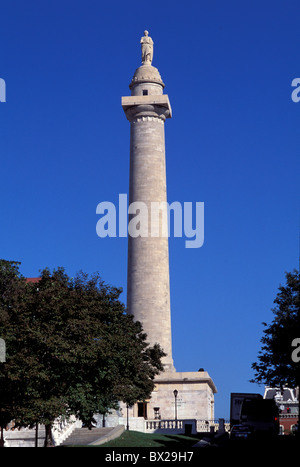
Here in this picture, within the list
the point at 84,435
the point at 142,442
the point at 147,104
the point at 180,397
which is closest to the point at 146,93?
the point at 147,104

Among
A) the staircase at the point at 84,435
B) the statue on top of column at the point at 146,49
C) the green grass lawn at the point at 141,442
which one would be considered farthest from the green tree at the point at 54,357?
the statue on top of column at the point at 146,49

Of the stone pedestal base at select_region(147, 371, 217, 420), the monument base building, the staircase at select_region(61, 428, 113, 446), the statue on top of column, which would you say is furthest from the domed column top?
the staircase at select_region(61, 428, 113, 446)

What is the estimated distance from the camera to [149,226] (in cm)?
8250

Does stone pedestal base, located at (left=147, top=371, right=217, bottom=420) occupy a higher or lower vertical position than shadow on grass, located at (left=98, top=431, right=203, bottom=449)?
higher

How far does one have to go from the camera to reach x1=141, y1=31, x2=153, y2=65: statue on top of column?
9112cm

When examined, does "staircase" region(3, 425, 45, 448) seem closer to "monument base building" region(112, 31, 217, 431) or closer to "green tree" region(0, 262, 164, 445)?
"green tree" region(0, 262, 164, 445)

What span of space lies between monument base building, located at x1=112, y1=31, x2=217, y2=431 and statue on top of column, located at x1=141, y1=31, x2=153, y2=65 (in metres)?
7.79

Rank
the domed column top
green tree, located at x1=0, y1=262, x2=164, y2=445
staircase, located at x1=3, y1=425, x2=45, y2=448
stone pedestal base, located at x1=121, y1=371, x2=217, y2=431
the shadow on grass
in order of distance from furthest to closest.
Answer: the domed column top, stone pedestal base, located at x1=121, y1=371, x2=217, y2=431, staircase, located at x1=3, y1=425, x2=45, y2=448, the shadow on grass, green tree, located at x1=0, y1=262, x2=164, y2=445

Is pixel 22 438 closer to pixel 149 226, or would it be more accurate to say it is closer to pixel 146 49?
pixel 149 226

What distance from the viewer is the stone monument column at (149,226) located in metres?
81.6

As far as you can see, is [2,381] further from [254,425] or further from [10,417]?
[254,425]

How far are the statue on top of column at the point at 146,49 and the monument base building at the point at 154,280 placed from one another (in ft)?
25.5

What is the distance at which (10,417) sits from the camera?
4506 centimetres

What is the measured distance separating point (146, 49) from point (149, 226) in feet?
76.9
